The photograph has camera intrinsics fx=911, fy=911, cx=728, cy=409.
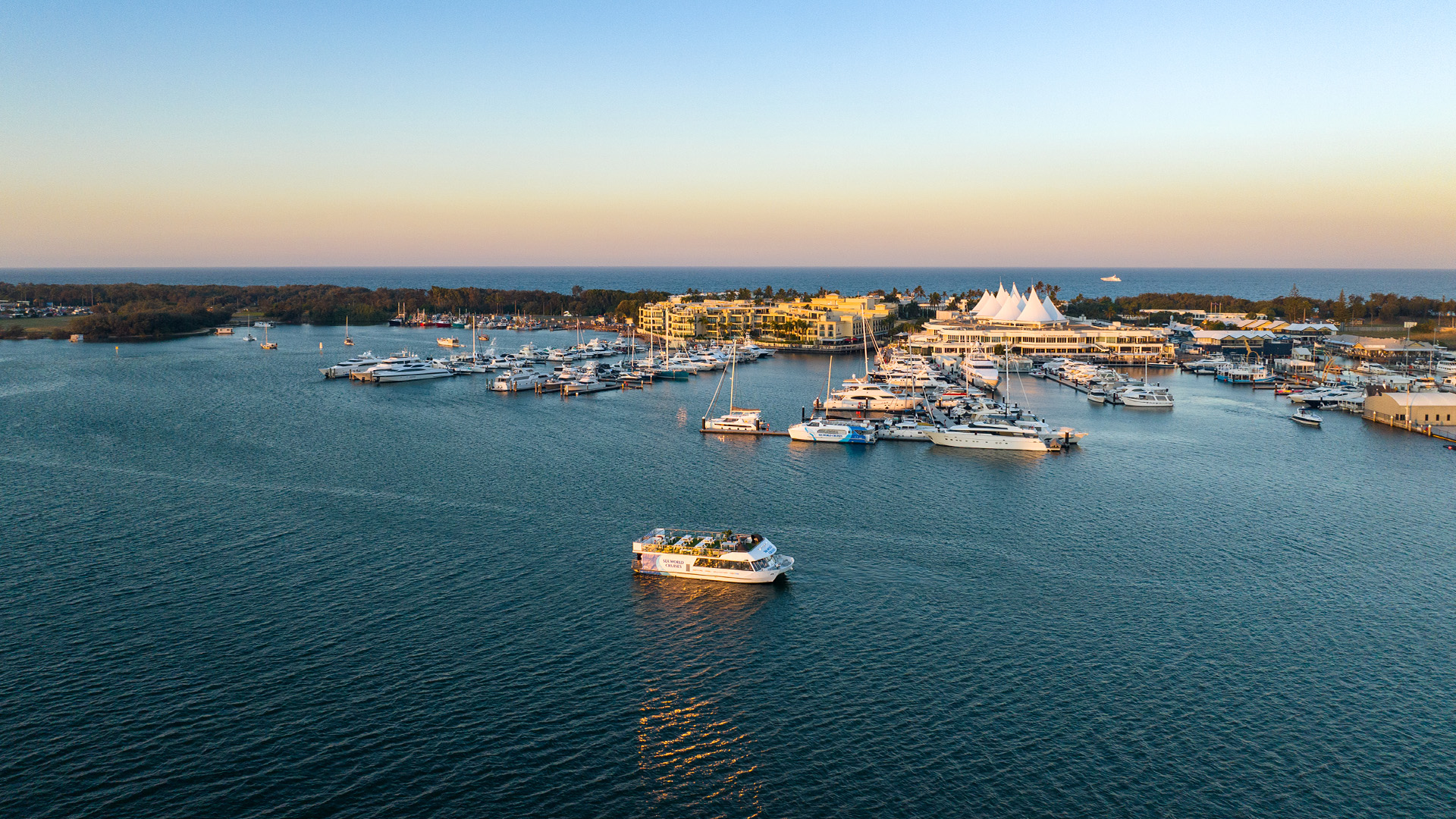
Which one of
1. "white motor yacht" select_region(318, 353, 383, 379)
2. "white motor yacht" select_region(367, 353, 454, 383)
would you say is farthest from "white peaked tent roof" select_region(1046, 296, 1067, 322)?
"white motor yacht" select_region(318, 353, 383, 379)

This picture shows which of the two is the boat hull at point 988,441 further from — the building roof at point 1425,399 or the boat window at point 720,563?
the building roof at point 1425,399

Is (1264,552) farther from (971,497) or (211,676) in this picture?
(211,676)

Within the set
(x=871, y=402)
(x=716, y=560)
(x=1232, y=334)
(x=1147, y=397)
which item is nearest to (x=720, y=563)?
(x=716, y=560)

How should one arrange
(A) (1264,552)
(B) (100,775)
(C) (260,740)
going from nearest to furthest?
(B) (100,775) < (C) (260,740) < (A) (1264,552)

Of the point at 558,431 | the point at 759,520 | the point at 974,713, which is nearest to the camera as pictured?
the point at 974,713

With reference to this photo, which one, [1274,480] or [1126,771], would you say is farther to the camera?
[1274,480]

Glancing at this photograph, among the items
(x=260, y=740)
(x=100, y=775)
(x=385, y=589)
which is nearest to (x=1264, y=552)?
(x=385, y=589)

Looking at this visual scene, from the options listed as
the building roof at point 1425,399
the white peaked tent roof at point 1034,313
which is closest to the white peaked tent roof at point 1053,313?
the white peaked tent roof at point 1034,313

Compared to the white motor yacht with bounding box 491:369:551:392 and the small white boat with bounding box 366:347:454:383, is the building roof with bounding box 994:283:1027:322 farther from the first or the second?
the small white boat with bounding box 366:347:454:383
